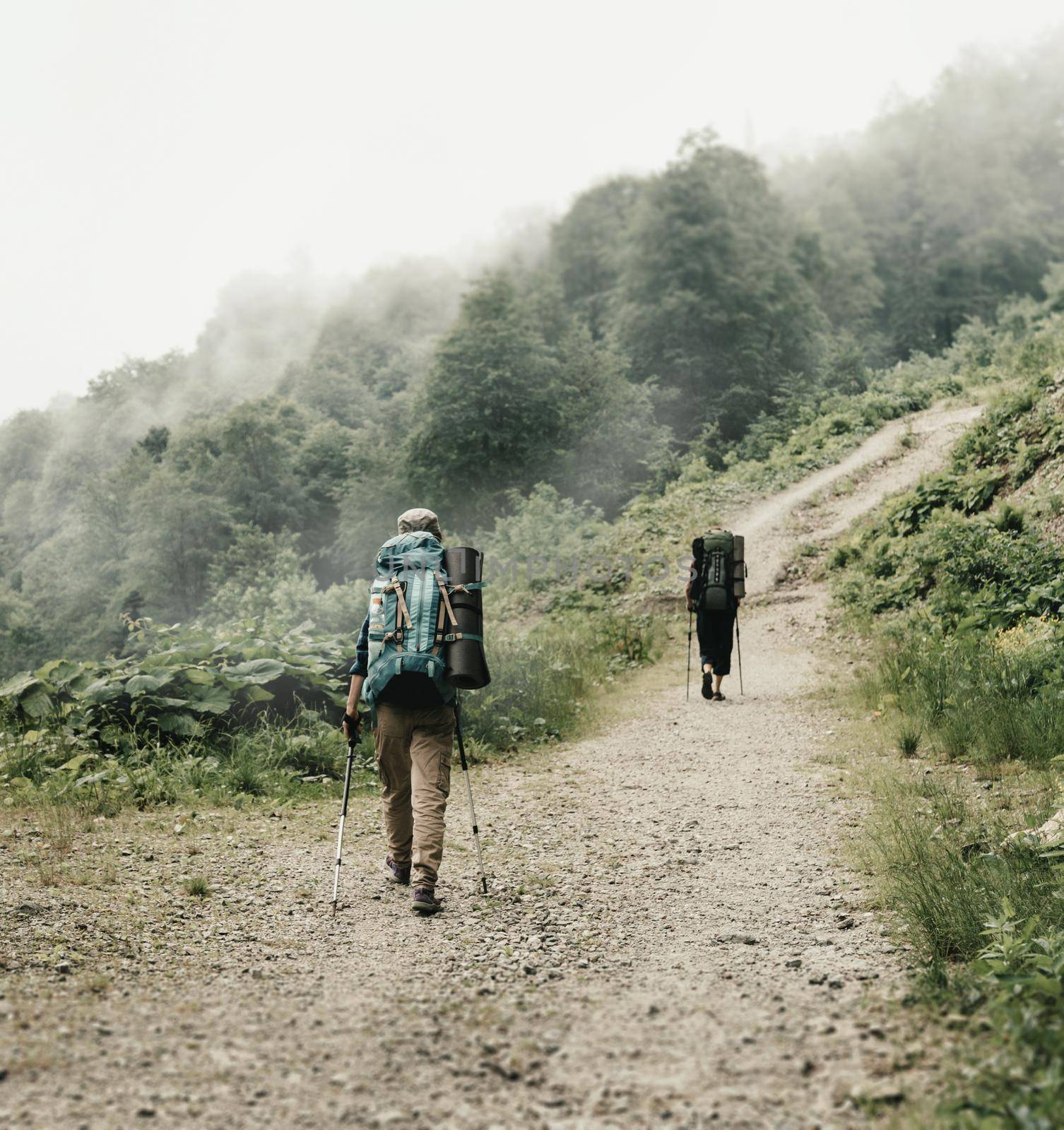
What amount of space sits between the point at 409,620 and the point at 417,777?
797 millimetres

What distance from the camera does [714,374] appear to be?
3362 centimetres

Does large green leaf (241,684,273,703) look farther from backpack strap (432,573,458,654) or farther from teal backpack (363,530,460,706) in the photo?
backpack strap (432,573,458,654)

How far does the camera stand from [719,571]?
9.89 m

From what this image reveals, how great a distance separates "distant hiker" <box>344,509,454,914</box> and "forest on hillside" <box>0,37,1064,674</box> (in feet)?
31.3

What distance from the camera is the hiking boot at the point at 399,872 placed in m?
4.99

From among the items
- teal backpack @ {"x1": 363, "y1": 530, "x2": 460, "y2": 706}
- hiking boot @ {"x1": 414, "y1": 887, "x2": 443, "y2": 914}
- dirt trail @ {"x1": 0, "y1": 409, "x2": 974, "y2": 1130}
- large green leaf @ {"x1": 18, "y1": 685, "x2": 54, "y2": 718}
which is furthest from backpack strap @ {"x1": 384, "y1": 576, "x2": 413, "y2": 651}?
large green leaf @ {"x1": 18, "y1": 685, "x2": 54, "y2": 718}

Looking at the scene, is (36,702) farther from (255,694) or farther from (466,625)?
(466,625)

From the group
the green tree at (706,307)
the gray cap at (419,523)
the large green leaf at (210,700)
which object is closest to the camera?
the gray cap at (419,523)

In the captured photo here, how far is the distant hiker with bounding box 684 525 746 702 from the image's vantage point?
32.2ft

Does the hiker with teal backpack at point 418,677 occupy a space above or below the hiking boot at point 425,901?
above

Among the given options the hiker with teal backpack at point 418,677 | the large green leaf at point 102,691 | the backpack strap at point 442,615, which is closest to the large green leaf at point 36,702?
the large green leaf at point 102,691

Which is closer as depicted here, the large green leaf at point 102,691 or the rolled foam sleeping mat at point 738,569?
the large green leaf at point 102,691

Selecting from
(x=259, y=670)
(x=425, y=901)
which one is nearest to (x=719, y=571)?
(x=259, y=670)

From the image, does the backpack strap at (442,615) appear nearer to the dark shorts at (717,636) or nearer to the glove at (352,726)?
the glove at (352,726)
